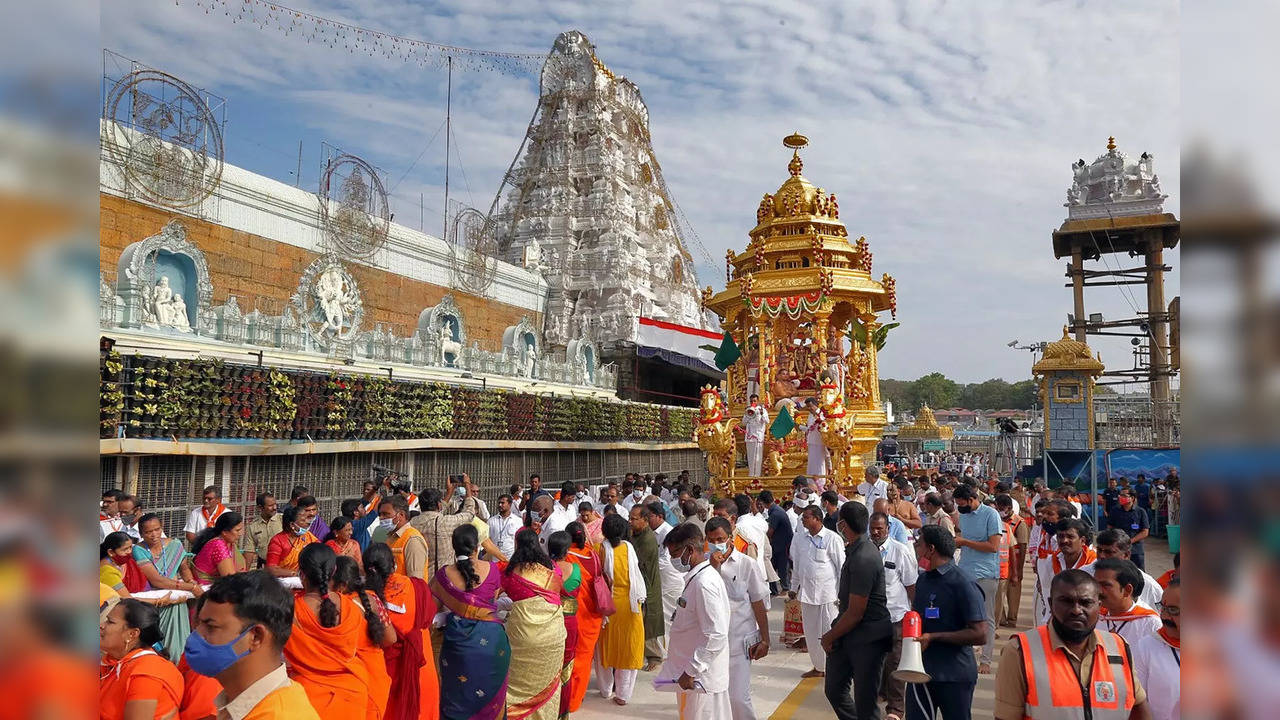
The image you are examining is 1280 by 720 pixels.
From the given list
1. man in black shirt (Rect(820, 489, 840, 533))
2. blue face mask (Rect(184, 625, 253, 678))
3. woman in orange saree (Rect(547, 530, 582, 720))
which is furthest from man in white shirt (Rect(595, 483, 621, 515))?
blue face mask (Rect(184, 625, 253, 678))

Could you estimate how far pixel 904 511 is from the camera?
9.55m

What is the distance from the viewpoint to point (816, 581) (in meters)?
7.79

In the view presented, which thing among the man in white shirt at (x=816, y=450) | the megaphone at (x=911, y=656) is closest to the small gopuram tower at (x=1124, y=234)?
the man in white shirt at (x=816, y=450)

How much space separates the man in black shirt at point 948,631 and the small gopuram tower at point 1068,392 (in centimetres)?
1851

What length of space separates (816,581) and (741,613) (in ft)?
6.67

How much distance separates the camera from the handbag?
21.5 feet

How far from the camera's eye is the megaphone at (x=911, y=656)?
4.00m

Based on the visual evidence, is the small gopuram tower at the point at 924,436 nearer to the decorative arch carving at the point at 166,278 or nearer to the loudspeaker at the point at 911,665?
the decorative arch carving at the point at 166,278

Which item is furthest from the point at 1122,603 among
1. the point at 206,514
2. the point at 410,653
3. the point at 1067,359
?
the point at 1067,359

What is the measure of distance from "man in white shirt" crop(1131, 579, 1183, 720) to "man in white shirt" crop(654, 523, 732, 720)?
7.63 feet

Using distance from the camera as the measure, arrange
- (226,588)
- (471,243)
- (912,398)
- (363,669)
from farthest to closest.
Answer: (912,398)
(471,243)
(363,669)
(226,588)

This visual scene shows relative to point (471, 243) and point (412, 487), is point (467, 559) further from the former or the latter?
point (471, 243)
